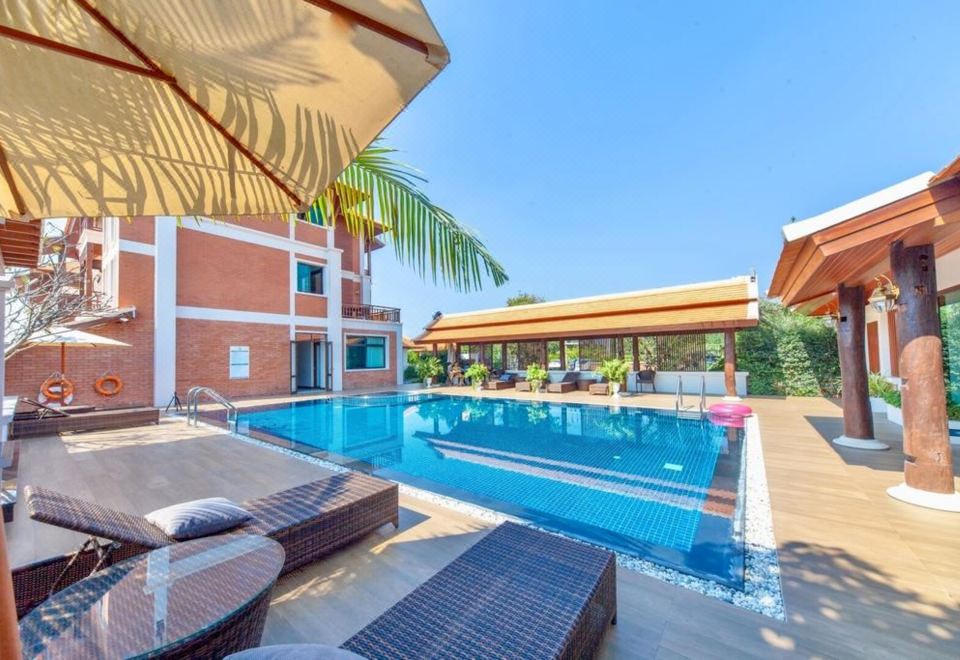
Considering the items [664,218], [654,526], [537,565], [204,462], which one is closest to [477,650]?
[537,565]

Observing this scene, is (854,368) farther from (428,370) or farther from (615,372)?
(428,370)

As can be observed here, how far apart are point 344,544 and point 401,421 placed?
8.38 metres

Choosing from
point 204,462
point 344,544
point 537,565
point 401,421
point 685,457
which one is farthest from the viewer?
point 401,421

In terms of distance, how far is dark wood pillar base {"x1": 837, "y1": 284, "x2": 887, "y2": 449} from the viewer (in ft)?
22.7

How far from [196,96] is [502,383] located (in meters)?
17.8

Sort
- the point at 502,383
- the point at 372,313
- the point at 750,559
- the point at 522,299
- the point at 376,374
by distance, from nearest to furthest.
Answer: the point at 750,559, the point at 502,383, the point at 376,374, the point at 372,313, the point at 522,299

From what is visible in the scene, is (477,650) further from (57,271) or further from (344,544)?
(57,271)

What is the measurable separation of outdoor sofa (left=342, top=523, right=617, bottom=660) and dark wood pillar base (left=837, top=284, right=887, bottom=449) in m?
6.99

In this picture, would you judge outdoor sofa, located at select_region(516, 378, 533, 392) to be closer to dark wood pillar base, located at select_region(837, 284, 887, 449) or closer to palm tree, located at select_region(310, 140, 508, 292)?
dark wood pillar base, located at select_region(837, 284, 887, 449)

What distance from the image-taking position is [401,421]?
38.8 ft

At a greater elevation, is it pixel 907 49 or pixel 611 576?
pixel 907 49

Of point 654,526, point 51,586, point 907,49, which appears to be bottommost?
point 654,526

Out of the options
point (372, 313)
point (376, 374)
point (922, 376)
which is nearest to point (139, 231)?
point (372, 313)

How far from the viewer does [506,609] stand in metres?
A: 2.15
